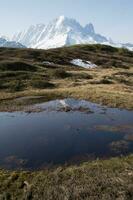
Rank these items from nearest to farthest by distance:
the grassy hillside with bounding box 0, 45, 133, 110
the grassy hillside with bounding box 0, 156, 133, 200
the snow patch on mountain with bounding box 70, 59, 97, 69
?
the grassy hillside with bounding box 0, 156, 133, 200 → the grassy hillside with bounding box 0, 45, 133, 110 → the snow patch on mountain with bounding box 70, 59, 97, 69

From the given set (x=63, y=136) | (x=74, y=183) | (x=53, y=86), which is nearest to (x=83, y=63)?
(x=53, y=86)

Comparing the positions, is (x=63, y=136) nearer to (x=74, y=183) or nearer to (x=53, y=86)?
(x=74, y=183)

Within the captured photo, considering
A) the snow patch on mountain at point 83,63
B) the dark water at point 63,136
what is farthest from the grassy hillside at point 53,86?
the snow patch on mountain at point 83,63

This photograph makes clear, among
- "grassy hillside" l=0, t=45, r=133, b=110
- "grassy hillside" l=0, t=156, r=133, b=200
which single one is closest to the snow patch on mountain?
"grassy hillside" l=0, t=45, r=133, b=110

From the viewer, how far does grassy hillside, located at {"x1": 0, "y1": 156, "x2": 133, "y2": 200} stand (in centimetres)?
2164

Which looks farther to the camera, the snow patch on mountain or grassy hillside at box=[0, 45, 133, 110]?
the snow patch on mountain

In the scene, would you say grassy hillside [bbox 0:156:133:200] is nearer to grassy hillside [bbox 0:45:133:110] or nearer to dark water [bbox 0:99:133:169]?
dark water [bbox 0:99:133:169]

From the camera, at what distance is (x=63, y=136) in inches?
1446

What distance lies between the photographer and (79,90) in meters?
66.5

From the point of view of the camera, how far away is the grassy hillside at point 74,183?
71.0 ft

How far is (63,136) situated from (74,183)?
546 inches

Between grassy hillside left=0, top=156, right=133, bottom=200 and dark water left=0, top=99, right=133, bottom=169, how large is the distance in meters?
4.01

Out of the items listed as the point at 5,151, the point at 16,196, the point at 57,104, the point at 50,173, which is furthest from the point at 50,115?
the point at 16,196

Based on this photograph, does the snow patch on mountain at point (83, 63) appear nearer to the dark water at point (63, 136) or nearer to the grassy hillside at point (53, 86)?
the grassy hillside at point (53, 86)
